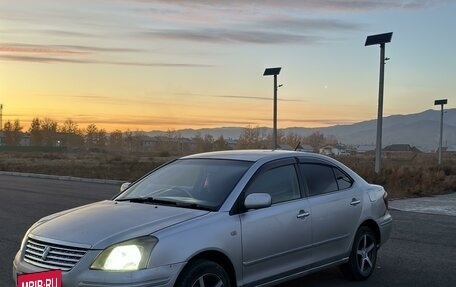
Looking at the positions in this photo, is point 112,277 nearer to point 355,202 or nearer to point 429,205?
point 355,202

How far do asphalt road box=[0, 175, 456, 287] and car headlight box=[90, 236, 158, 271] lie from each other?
2585 millimetres

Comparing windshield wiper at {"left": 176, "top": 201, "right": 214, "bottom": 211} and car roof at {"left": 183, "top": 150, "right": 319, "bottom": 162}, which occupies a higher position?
car roof at {"left": 183, "top": 150, "right": 319, "bottom": 162}

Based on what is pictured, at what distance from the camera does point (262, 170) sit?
5859 mm

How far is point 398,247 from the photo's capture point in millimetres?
9008

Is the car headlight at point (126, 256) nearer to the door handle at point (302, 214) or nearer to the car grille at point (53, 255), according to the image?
the car grille at point (53, 255)

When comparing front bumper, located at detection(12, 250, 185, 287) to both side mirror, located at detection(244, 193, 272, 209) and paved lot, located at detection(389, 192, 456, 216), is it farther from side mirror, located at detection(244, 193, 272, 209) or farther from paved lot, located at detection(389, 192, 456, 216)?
paved lot, located at detection(389, 192, 456, 216)

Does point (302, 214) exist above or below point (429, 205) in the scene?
above

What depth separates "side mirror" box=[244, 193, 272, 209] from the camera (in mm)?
5242

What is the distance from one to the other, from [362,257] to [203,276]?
2880 mm

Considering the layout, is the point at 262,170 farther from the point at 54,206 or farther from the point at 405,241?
the point at 54,206

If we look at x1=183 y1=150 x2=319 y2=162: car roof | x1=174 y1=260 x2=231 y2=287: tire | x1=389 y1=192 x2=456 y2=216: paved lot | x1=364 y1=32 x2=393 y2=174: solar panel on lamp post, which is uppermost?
x1=364 y1=32 x2=393 y2=174: solar panel on lamp post

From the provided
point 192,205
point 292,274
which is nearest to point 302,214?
point 292,274

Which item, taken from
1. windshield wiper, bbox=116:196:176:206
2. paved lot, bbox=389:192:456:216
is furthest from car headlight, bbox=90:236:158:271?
paved lot, bbox=389:192:456:216

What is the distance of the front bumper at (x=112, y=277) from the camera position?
4.35 metres
